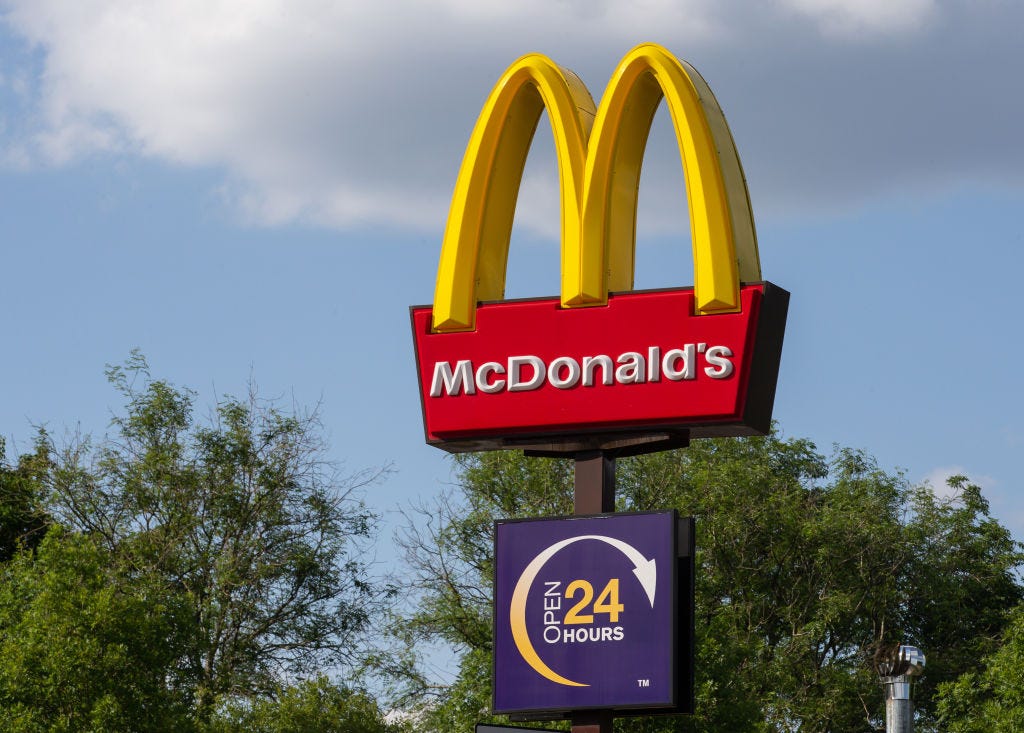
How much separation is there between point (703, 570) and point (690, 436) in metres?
28.9

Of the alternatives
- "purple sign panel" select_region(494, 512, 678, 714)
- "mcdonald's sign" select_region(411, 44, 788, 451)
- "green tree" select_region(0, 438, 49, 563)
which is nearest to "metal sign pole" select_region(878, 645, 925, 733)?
"mcdonald's sign" select_region(411, 44, 788, 451)

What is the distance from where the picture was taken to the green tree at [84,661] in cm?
3072

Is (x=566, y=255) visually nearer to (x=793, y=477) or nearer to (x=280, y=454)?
(x=280, y=454)

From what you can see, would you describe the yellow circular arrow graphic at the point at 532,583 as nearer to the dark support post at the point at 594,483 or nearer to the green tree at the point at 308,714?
the dark support post at the point at 594,483

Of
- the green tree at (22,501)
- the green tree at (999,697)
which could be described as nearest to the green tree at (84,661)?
the green tree at (22,501)

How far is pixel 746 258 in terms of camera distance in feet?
62.4

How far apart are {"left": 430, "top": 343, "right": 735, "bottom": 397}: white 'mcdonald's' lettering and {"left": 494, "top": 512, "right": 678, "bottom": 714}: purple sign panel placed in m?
1.44

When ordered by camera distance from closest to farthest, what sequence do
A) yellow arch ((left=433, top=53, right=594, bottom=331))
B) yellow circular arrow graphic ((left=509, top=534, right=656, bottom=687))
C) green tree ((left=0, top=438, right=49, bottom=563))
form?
yellow circular arrow graphic ((left=509, top=534, right=656, bottom=687)) < yellow arch ((left=433, top=53, right=594, bottom=331)) < green tree ((left=0, top=438, right=49, bottom=563))

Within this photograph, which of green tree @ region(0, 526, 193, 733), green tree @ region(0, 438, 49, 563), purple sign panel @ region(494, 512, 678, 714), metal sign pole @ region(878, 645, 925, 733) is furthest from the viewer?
green tree @ region(0, 438, 49, 563)

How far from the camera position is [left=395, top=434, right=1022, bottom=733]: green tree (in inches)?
1741

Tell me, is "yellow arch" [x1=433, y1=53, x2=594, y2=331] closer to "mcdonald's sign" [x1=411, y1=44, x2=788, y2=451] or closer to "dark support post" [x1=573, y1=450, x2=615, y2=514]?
"mcdonald's sign" [x1=411, y1=44, x2=788, y2=451]

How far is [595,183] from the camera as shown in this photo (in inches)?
773

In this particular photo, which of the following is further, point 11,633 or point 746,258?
point 11,633

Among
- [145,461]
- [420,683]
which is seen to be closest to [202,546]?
[145,461]
